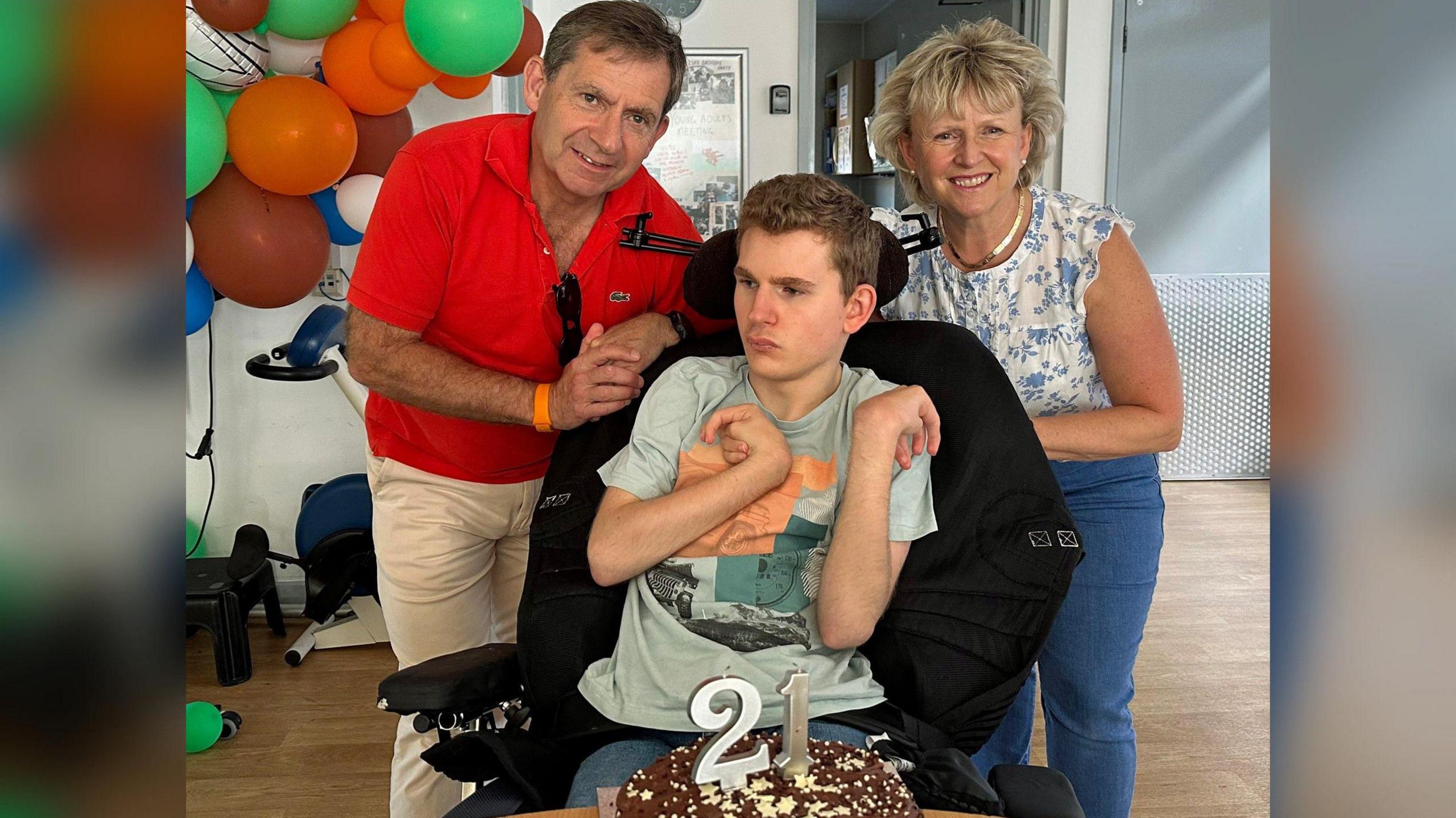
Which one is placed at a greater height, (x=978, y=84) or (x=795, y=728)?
(x=978, y=84)

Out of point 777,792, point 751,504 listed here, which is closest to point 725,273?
point 751,504

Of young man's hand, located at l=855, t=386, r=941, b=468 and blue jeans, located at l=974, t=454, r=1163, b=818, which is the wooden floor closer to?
blue jeans, located at l=974, t=454, r=1163, b=818

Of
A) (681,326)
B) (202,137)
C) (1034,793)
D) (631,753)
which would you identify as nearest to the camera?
(1034,793)

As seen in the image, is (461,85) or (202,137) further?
(461,85)

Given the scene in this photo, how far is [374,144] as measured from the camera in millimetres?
2879

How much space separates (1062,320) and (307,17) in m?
1.98

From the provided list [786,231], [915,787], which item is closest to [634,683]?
[915,787]

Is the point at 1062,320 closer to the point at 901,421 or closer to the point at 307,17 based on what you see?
the point at 901,421

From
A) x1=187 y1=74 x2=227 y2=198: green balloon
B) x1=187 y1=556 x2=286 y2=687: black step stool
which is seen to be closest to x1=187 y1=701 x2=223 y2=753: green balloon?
x1=187 y1=556 x2=286 y2=687: black step stool

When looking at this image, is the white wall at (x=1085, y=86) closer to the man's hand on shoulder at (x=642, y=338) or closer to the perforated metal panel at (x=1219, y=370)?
the perforated metal panel at (x=1219, y=370)

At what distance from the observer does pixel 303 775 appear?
245cm
